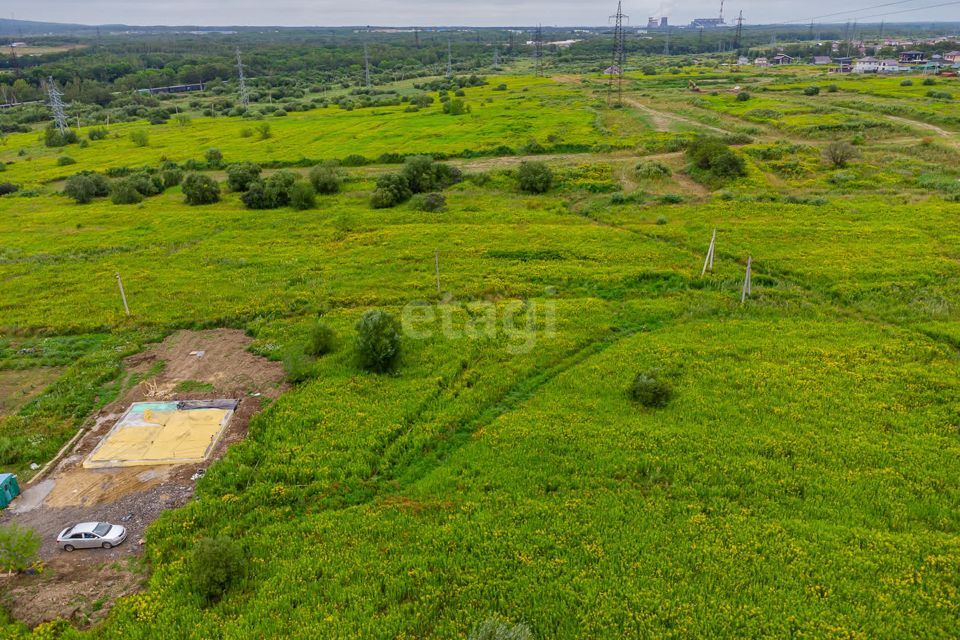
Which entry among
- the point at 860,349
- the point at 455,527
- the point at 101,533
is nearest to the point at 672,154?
the point at 860,349

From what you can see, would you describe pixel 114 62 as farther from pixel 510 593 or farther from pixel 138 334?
pixel 510 593

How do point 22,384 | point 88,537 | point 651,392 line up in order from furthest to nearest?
1. point 22,384
2. point 651,392
3. point 88,537

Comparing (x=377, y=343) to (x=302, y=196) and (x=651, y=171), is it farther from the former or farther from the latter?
(x=651, y=171)

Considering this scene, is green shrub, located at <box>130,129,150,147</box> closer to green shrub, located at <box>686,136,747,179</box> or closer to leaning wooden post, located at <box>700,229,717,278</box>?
green shrub, located at <box>686,136,747,179</box>

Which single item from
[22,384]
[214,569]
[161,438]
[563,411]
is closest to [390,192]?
[22,384]

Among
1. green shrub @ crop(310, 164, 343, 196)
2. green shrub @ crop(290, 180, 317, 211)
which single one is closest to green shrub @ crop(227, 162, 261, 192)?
green shrub @ crop(310, 164, 343, 196)

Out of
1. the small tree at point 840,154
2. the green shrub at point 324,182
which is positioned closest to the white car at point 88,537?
the green shrub at point 324,182
